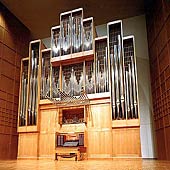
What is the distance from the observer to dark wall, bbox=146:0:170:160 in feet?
19.0

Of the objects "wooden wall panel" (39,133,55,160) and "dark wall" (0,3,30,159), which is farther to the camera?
"dark wall" (0,3,30,159)

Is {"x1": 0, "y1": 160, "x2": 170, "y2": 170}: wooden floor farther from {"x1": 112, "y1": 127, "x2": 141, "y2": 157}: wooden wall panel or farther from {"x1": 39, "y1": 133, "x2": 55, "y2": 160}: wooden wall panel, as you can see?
{"x1": 39, "y1": 133, "x2": 55, "y2": 160}: wooden wall panel

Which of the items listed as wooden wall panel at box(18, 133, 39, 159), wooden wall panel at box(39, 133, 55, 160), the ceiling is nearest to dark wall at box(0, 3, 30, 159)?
the ceiling

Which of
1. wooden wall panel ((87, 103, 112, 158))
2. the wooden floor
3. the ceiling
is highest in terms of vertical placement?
the ceiling

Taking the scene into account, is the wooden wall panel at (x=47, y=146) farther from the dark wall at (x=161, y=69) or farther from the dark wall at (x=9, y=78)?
the dark wall at (x=161, y=69)

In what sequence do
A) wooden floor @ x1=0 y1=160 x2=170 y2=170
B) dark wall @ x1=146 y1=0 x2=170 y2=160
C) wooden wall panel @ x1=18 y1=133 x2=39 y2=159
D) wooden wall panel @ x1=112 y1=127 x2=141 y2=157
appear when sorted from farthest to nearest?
wooden wall panel @ x1=18 y1=133 x2=39 y2=159
dark wall @ x1=146 y1=0 x2=170 y2=160
wooden wall panel @ x1=112 y1=127 x2=141 y2=157
wooden floor @ x1=0 y1=160 x2=170 y2=170

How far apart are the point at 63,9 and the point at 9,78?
3.03 meters

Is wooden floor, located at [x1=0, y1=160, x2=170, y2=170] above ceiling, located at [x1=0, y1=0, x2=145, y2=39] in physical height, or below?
below

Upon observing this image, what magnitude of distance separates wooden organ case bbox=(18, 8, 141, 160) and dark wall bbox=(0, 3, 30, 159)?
1.69 feet

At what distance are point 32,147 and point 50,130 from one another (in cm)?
71

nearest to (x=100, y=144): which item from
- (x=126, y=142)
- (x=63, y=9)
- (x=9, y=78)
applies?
(x=126, y=142)

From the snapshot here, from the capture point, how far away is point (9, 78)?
7.60 meters

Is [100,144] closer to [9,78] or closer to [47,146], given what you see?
[47,146]

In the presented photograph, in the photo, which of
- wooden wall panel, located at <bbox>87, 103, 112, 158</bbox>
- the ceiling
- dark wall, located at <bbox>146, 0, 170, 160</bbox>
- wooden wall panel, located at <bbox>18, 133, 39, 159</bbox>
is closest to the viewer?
dark wall, located at <bbox>146, 0, 170, 160</bbox>
